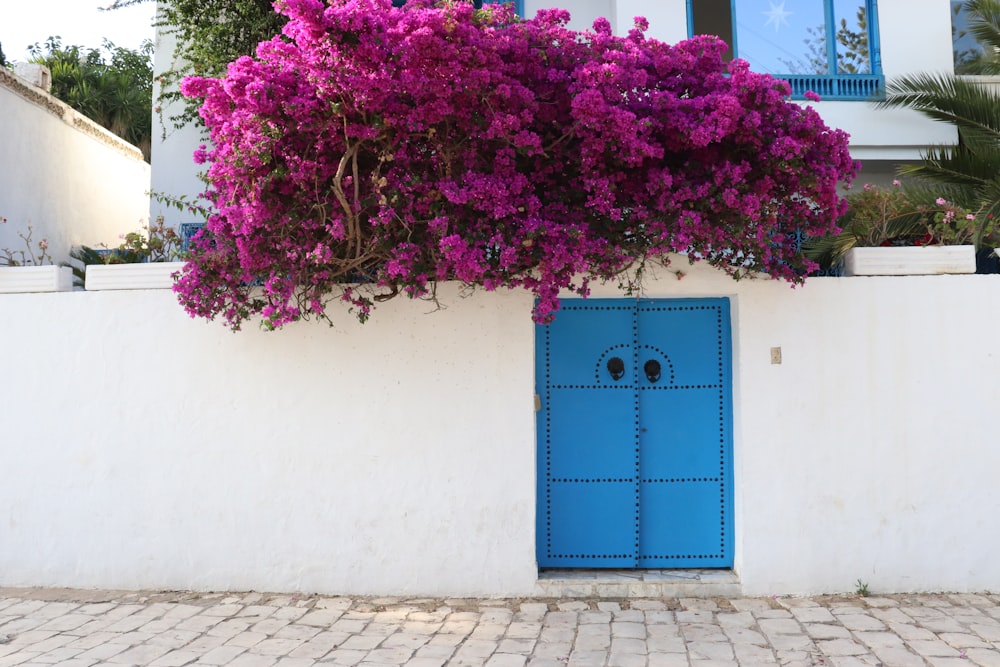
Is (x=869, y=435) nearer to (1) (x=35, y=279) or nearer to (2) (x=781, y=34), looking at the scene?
(2) (x=781, y=34)

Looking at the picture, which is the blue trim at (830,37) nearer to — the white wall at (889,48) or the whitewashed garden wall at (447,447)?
the white wall at (889,48)

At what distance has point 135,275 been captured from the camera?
246 inches

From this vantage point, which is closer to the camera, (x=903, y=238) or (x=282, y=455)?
(x=282, y=455)

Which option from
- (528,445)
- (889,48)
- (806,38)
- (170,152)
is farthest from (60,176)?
(889,48)

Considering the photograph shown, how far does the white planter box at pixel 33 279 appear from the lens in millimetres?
6316

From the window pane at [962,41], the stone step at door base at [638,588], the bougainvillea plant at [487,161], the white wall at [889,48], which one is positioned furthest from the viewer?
the window pane at [962,41]

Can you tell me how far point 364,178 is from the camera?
552cm

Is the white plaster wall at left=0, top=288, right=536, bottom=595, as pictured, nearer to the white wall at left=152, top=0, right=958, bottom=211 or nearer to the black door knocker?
the black door knocker

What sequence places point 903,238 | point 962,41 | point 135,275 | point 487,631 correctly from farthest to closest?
point 962,41
point 903,238
point 135,275
point 487,631

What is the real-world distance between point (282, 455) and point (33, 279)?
7.46 ft

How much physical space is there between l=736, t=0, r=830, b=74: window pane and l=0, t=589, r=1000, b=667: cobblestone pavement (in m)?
6.17

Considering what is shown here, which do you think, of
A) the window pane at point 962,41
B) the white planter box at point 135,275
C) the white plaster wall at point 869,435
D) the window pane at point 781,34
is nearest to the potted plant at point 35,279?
the white planter box at point 135,275

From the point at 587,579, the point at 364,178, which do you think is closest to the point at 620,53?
the point at 364,178

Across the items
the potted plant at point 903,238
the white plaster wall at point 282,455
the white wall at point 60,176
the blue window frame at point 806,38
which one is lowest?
the white plaster wall at point 282,455
